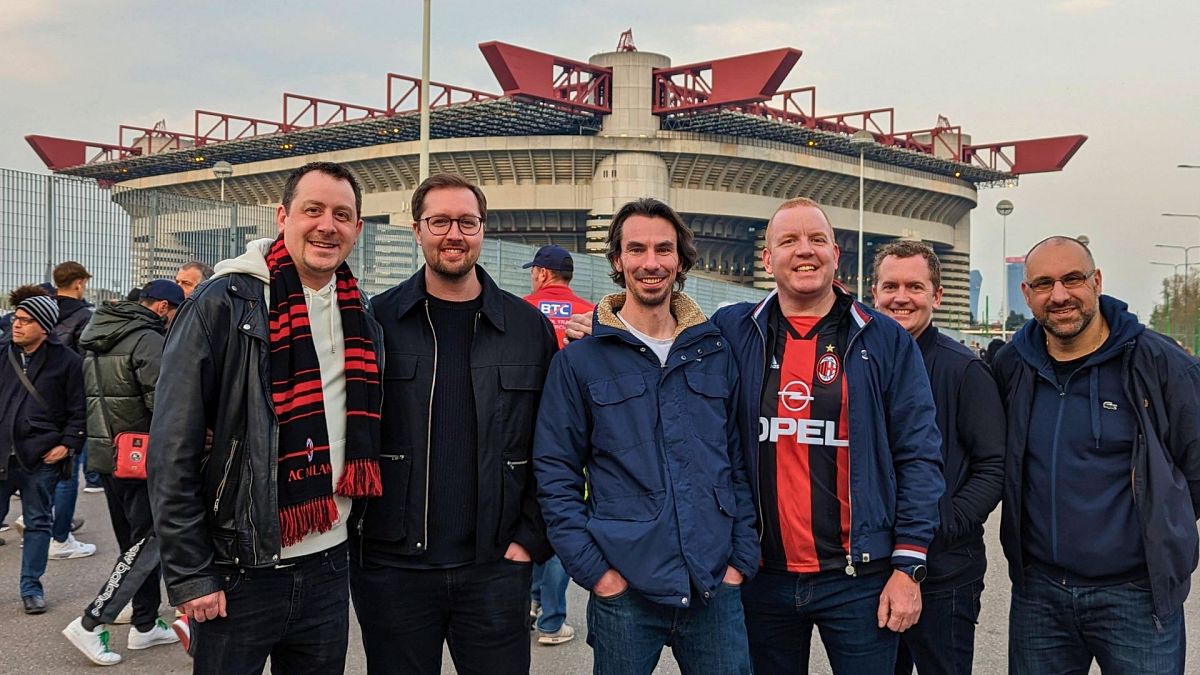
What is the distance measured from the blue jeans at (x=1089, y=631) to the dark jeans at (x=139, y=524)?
4119 millimetres

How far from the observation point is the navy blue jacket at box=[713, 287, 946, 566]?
2916 millimetres

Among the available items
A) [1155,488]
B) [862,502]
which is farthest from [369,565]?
[1155,488]

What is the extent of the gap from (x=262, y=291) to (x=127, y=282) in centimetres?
1131

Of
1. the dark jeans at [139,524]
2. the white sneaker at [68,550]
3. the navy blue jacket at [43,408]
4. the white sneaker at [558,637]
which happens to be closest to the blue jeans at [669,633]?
the white sneaker at [558,637]

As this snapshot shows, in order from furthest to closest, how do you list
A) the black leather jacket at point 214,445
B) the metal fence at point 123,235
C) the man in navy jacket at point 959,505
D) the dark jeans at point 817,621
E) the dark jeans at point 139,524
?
the metal fence at point 123,235 < the dark jeans at point 139,524 < the man in navy jacket at point 959,505 < the dark jeans at point 817,621 < the black leather jacket at point 214,445

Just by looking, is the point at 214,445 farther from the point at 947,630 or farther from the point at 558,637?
the point at 558,637

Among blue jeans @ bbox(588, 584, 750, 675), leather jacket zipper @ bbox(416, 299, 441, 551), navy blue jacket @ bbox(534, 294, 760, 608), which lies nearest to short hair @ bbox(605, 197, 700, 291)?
navy blue jacket @ bbox(534, 294, 760, 608)

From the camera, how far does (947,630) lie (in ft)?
10.6

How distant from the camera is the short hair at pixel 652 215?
120 inches

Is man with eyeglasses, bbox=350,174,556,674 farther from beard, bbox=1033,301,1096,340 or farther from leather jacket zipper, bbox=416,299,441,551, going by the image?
beard, bbox=1033,301,1096,340

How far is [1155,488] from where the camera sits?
2.95m

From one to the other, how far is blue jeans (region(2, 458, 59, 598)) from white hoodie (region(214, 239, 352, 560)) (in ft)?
12.2

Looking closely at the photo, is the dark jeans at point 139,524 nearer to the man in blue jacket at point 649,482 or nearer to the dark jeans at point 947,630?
the man in blue jacket at point 649,482

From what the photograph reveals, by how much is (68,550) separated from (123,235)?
6813 mm
